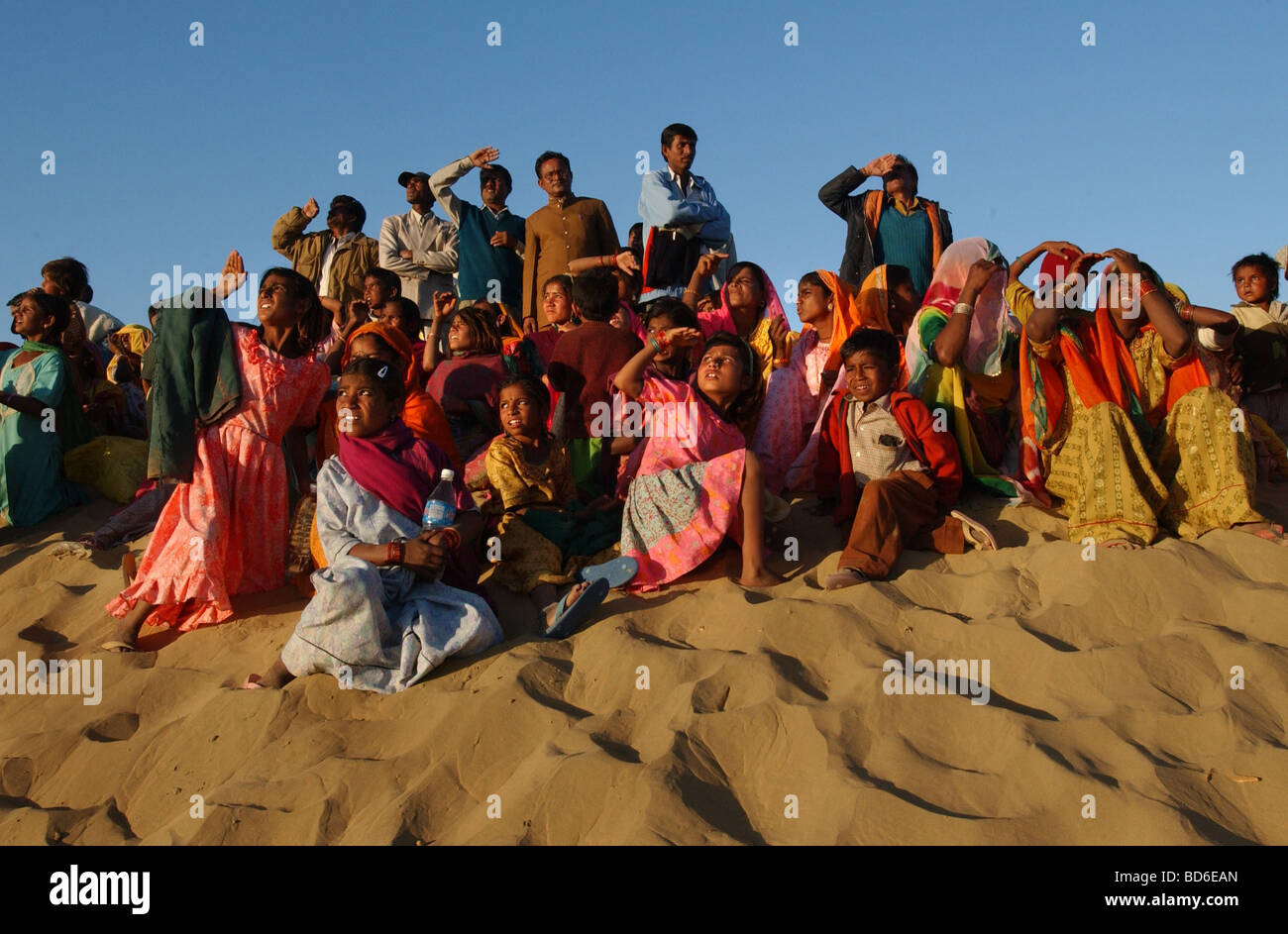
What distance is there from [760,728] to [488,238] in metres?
6.26

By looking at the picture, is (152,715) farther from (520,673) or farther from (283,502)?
(520,673)

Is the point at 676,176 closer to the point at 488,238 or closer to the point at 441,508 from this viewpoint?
the point at 488,238

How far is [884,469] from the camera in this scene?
5238mm

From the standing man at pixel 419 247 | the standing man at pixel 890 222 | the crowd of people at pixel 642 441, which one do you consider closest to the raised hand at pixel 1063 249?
the crowd of people at pixel 642 441

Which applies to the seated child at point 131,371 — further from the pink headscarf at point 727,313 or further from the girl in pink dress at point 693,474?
the girl in pink dress at point 693,474

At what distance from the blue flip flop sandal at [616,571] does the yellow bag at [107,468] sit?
387 cm

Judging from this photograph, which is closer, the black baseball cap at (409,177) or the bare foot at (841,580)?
the bare foot at (841,580)

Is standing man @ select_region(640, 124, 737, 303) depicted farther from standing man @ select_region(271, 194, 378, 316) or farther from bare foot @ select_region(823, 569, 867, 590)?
bare foot @ select_region(823, 569, 867, 590)

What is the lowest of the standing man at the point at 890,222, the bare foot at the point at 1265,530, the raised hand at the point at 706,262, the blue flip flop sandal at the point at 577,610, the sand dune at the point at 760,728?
the sand dune at the point at 760,728

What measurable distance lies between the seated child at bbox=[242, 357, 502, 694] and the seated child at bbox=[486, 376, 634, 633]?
0.38 metres

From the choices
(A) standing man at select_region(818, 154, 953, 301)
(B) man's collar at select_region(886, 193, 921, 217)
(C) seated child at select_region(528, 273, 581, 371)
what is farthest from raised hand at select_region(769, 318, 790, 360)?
(B) man's collar at select_region(886, 193, 921, 217)

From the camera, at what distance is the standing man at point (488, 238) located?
8969 mm

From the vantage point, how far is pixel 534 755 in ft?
12.1

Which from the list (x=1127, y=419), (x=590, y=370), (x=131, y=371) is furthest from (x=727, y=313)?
(x=131, y=371)
